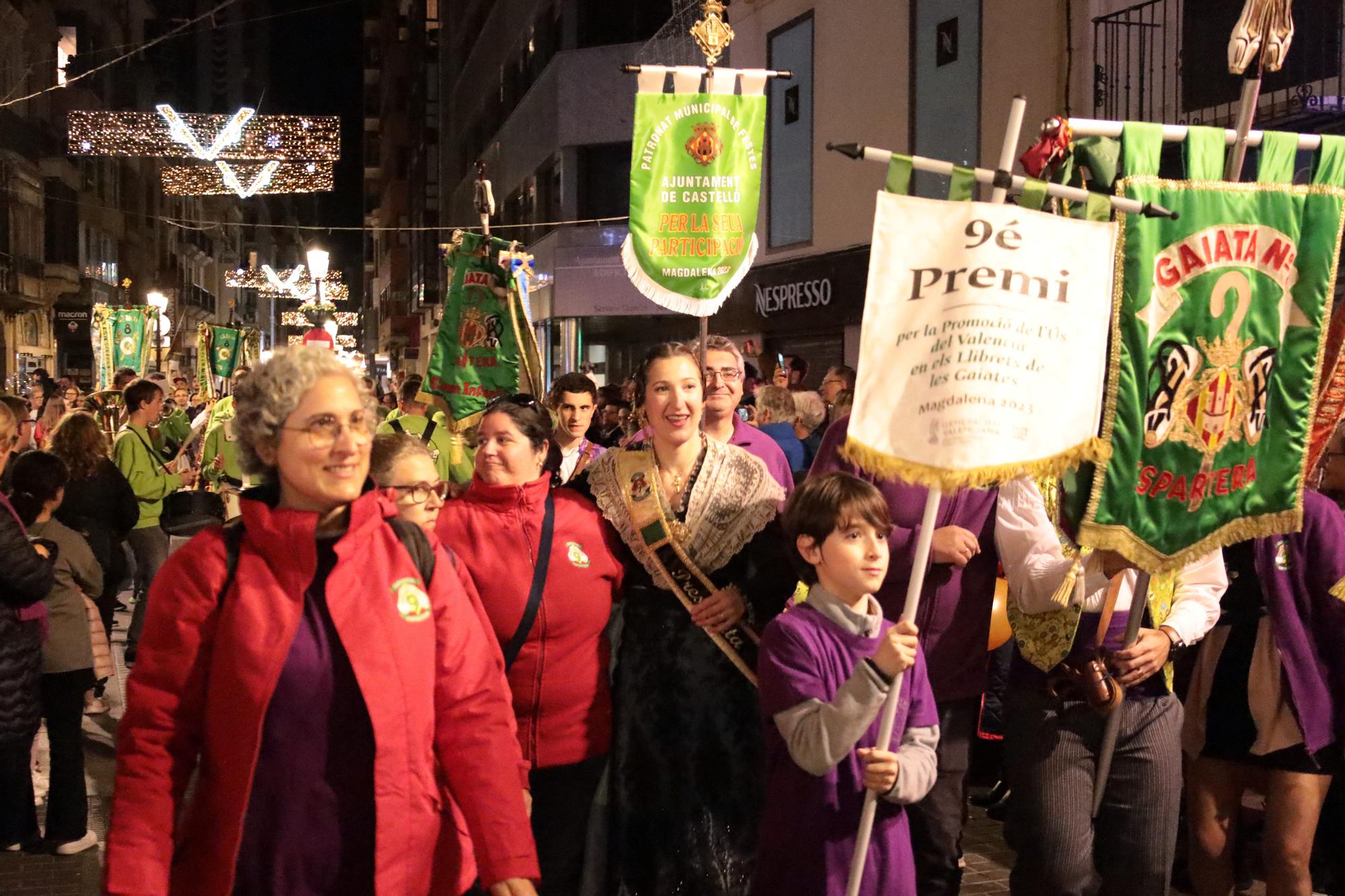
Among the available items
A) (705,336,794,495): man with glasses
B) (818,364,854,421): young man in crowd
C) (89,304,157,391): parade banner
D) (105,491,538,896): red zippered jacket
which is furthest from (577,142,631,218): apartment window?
(105,491,538,896): red zippered jacket

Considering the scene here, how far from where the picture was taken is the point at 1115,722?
14.2 feet

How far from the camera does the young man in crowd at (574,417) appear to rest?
7.77 m

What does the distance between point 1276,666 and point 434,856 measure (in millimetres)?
3315

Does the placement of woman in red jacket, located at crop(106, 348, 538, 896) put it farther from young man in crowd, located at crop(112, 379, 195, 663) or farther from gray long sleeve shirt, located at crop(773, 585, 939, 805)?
young man in crowd, located at crop(112, 379, 195, 663)

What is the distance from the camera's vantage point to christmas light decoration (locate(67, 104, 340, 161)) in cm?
1769

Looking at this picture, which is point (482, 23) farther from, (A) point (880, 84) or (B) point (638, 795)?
(B) point (638, 795)

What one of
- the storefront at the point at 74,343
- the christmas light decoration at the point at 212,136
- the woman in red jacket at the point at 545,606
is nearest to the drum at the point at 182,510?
the christmas light decoration at the point at 212,136

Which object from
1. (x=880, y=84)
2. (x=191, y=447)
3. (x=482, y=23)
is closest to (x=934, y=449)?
(x=880, y=84)

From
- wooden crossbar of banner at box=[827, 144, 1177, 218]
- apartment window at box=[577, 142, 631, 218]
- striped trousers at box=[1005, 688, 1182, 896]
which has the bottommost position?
striped trousers at box=[1005, 688, 1182, 896]

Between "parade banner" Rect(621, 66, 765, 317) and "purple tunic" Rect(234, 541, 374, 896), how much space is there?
543cm

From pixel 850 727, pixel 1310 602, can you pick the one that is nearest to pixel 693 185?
pixel 1310 602

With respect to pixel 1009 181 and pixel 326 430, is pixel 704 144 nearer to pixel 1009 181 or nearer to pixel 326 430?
pixel 1009 181

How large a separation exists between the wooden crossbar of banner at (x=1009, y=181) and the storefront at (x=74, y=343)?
131ft

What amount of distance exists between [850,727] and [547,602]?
1396mm
